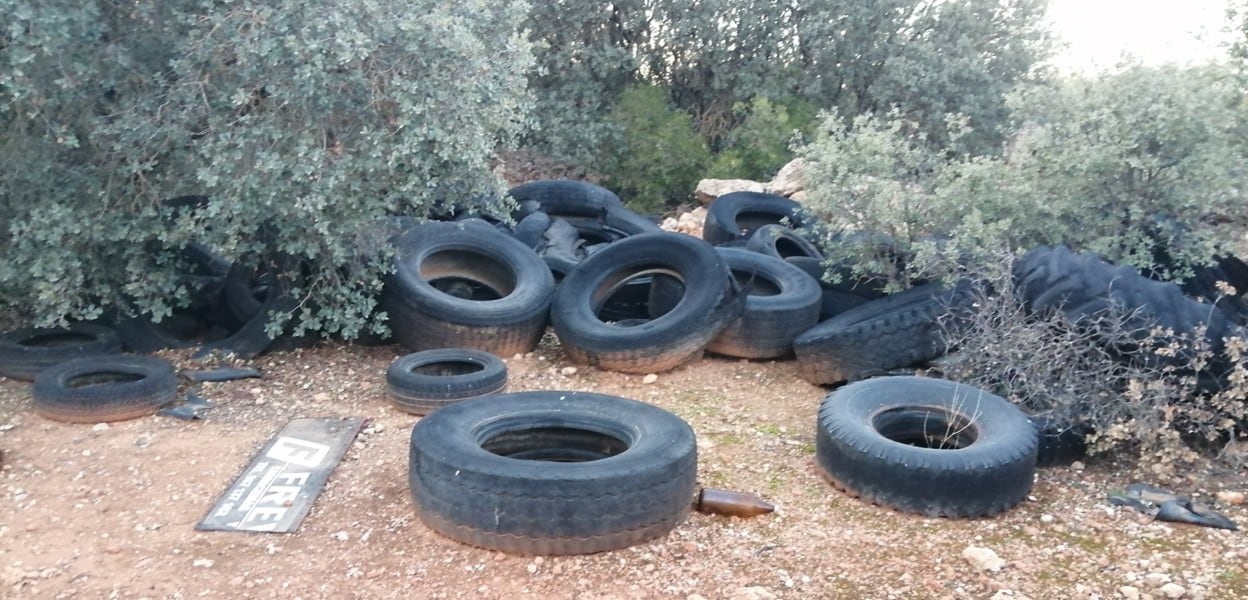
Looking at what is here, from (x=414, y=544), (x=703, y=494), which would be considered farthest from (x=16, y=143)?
(x=703, y=494)

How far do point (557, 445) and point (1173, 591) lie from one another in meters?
2.84

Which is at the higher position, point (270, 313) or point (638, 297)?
point (270, 313)

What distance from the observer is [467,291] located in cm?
820

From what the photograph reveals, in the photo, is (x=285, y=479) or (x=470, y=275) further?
(x=470, y=275)

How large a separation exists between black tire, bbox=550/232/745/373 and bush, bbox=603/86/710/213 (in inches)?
239

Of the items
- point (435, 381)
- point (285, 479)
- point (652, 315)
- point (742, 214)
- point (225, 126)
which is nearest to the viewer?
point (285, 479)

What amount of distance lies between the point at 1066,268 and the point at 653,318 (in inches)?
124

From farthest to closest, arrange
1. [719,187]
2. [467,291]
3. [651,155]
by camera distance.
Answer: [651,155]
[719,187]
[467,291]

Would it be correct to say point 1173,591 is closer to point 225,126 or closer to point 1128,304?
point 1128,304

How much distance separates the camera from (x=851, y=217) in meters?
7.53

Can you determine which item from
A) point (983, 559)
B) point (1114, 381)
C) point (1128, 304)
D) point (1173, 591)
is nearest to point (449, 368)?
point (983, 559)

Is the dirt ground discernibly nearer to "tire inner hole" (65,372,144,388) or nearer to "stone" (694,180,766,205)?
"tire inner hole" (65,372,144,388)

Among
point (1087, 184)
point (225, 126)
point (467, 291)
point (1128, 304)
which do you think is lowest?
point (467, 291)

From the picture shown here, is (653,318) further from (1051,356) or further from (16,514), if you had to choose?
(16,514)
